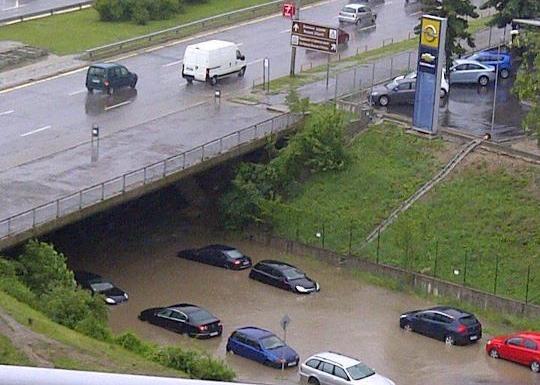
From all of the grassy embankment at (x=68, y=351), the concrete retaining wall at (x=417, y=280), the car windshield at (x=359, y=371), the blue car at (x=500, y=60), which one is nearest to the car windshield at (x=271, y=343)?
the car windshield at (x=359, y=371)

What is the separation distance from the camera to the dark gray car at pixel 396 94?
43969 millimetres

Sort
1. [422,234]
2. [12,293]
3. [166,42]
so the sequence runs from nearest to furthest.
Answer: [12,293] < [422,234] < [166,42]

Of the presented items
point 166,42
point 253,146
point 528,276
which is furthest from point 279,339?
point 166,42

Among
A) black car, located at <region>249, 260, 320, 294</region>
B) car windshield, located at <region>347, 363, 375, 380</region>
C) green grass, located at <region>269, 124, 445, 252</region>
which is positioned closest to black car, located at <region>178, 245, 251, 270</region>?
black car, located at <region>249, 260, 320, 294</region>

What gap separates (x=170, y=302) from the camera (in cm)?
3306

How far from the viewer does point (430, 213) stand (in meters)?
37.4

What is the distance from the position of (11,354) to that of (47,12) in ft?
119

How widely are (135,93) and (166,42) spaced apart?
7729 mm

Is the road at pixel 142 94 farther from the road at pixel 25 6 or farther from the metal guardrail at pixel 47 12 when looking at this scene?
the road at pixel 25 6

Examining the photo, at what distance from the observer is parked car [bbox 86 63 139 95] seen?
4409 centimetres

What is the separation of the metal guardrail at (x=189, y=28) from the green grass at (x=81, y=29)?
714mm

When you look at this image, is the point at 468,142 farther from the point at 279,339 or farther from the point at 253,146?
the point at 279,339

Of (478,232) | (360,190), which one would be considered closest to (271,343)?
(478,232)

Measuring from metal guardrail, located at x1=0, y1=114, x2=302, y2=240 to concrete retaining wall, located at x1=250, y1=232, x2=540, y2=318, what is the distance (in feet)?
10.1
